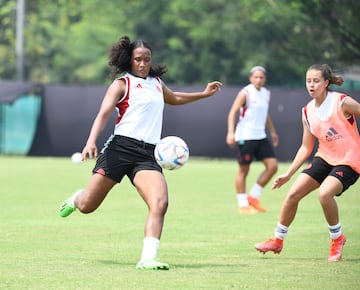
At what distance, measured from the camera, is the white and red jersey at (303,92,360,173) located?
988 centimetres

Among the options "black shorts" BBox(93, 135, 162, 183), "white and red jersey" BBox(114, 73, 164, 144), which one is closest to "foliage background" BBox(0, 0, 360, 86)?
"white and red jersey" BBox(114, 73, 164, 144)

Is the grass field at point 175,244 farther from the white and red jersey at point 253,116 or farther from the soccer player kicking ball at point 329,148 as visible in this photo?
the white and red jersey at point 253,116

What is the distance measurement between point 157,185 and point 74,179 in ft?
43.0

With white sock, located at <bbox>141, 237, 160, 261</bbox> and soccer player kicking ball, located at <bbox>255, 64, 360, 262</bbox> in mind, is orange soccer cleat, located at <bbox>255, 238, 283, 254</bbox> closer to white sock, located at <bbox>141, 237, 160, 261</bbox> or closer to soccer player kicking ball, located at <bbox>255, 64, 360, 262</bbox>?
soccer player kicking ball, located at <bbox>255, 64, 360, 262</bbox>

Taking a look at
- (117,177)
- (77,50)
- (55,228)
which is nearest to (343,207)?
(55,228)

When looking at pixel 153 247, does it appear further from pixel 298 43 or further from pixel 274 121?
pixel 298 43

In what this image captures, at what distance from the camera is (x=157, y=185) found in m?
9.17

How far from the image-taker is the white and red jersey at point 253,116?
16.3 metres

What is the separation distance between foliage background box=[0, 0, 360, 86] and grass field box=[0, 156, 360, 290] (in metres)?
27.9

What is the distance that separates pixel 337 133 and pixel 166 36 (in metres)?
55.0

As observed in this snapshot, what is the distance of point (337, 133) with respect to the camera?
9.90 meters

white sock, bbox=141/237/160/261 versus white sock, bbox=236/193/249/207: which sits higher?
white sock, bbox=141/237/160/261

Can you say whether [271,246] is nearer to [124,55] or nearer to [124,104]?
[124,104]

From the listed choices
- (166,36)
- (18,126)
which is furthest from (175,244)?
(166,36)
